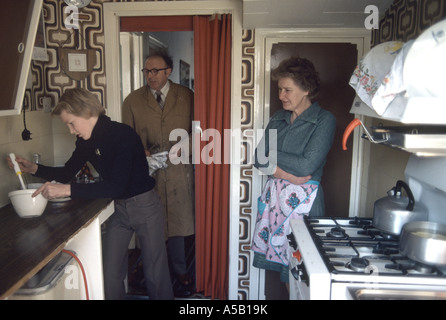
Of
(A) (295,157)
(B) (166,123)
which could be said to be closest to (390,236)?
(A) (295,157)

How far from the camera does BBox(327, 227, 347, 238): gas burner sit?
153cm

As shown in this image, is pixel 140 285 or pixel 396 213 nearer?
pixel 396 213

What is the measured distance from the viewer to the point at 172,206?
2.70 metres

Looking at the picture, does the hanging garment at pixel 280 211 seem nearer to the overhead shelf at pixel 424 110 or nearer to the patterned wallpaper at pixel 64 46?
the overhead shelf at pixel 424 110

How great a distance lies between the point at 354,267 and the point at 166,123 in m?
1.71

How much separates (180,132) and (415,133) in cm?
169

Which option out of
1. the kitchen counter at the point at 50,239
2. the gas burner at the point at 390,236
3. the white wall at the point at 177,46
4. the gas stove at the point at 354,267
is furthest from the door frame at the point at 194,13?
the white wall at the point at 177,46

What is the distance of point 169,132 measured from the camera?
2.63 meters

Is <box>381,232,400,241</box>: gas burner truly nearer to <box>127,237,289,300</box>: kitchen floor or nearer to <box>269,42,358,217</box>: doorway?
<box>269,42,358,217</box>: doorway

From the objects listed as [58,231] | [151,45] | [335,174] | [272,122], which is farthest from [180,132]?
[151,45]

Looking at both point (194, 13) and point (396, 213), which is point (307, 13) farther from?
point (396, 213)

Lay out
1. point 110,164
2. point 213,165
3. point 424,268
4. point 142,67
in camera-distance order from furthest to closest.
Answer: point 142,67 < point 213,165 < point 110,164 < point 424,268

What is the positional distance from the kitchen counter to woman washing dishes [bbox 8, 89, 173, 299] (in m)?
0.11

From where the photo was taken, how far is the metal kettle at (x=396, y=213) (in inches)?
56.1
